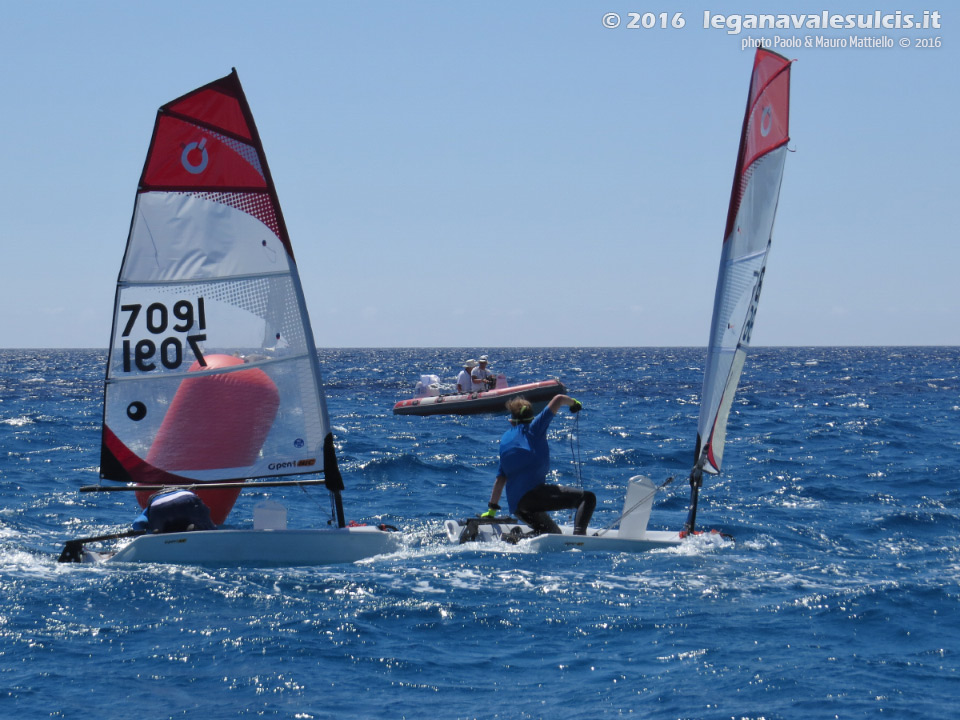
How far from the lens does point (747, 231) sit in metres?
10.6

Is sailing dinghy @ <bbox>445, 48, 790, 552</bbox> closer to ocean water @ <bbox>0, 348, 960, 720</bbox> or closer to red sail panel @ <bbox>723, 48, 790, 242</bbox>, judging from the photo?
red sail panel @ <bbox>723, 48, 790, 242</bbox>

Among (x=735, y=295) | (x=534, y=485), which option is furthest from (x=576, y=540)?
Answer: (x=735, y=295)

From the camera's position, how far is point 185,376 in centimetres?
1123

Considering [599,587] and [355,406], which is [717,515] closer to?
[599,587]

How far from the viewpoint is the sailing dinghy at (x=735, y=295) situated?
1040 cm

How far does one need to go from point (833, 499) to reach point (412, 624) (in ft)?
30.3

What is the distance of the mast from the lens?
10.4 metres

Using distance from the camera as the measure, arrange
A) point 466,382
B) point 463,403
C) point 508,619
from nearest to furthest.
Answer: point 508,619 < point 463,403 < point 466,382

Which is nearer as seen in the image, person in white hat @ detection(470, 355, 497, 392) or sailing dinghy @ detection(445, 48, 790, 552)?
sailing dinghy @ detection(445, 48, 790, 552)

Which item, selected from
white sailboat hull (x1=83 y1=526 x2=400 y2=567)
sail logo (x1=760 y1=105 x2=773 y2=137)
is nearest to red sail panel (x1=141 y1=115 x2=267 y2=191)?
white sailboat hull (x1=83 y1=526 x2=400 y2=567)

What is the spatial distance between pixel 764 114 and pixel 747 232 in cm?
121

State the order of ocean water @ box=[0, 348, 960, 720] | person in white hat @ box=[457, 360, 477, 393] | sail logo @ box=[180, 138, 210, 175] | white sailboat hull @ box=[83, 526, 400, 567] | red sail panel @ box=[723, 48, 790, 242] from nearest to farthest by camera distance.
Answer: ocean water @ box=[0, 348, 960, 720] → white sailboat hull @ box=[83, 526, 400, 567] → red sail panel @ box=[723, 48, 790, 242] → sail logo @ box=[180, 138, 210, 175] → person in white hat @ box=[457, 360, 477, 393]

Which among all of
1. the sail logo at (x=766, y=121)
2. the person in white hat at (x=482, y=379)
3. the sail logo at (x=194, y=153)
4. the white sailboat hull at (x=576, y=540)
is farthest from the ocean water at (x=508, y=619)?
the person in white hat at (x=482, y=379)

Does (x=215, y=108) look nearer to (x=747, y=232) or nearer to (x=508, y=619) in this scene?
(x=747, y=232)
